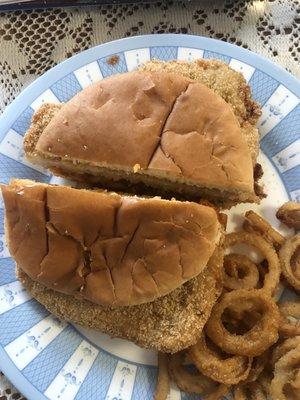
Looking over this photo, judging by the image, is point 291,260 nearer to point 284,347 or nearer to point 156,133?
point 284,347

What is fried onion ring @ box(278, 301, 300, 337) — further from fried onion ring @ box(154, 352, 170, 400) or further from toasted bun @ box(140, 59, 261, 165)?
toasted bun @ box(140, 59, 261, 165)

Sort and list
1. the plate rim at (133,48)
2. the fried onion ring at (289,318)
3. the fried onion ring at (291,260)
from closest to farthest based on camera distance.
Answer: the fried onion ring at (289,318) → the fried onion ring at (291,260) → the plate rim at (133,48)

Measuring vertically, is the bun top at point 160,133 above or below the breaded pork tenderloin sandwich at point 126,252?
above

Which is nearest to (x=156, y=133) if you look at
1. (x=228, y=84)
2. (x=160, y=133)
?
(x=160, y=133)

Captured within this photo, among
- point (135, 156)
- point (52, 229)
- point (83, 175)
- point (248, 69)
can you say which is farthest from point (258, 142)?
point (52, 229)

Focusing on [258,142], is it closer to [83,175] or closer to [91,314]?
[83,175]

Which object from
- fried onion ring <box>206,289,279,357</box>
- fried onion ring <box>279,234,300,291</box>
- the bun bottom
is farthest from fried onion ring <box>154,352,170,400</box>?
fried onion ring <box>279,234,300,291</box>

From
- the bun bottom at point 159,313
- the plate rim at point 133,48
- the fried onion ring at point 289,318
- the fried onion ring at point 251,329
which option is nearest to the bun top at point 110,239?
the bun bottom at point 159,313

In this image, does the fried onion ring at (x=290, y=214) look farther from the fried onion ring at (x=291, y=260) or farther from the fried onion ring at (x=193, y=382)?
the fried onion ring at (x=193, y=382)
